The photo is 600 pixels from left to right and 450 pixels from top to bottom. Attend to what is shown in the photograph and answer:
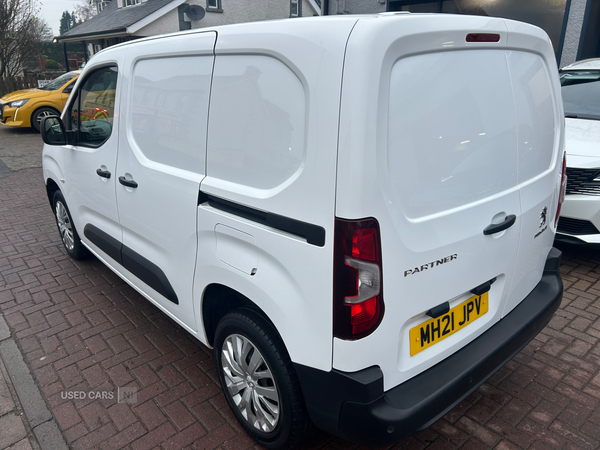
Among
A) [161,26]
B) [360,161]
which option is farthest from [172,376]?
[161,26]

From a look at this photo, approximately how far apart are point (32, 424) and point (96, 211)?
1.52 m

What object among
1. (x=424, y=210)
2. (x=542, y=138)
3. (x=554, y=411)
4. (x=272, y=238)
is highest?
(x=542, y=138)

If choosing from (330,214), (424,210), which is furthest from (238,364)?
(424,210)

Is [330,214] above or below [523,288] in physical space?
above

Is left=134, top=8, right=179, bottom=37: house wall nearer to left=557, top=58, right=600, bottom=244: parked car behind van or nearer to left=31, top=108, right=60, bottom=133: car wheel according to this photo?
left=31, top=108, right=60, bottom=133: car wheel

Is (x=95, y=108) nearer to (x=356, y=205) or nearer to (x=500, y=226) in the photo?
(x=356, y=205)

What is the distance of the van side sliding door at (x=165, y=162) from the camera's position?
2.23 metres

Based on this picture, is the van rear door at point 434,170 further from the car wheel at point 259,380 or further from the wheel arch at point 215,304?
the wheel arch at point 215,304

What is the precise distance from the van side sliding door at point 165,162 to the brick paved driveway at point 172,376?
0.44m

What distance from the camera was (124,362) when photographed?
115 inches

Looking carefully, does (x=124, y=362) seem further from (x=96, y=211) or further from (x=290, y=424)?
(x=290, y=424)

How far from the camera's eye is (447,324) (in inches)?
76.9

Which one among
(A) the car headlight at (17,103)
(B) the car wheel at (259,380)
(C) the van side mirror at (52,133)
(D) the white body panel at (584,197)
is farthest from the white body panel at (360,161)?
(A) the car headlight at (17,103)

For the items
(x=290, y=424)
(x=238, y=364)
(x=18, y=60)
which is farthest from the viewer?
(x=18, y=60)
